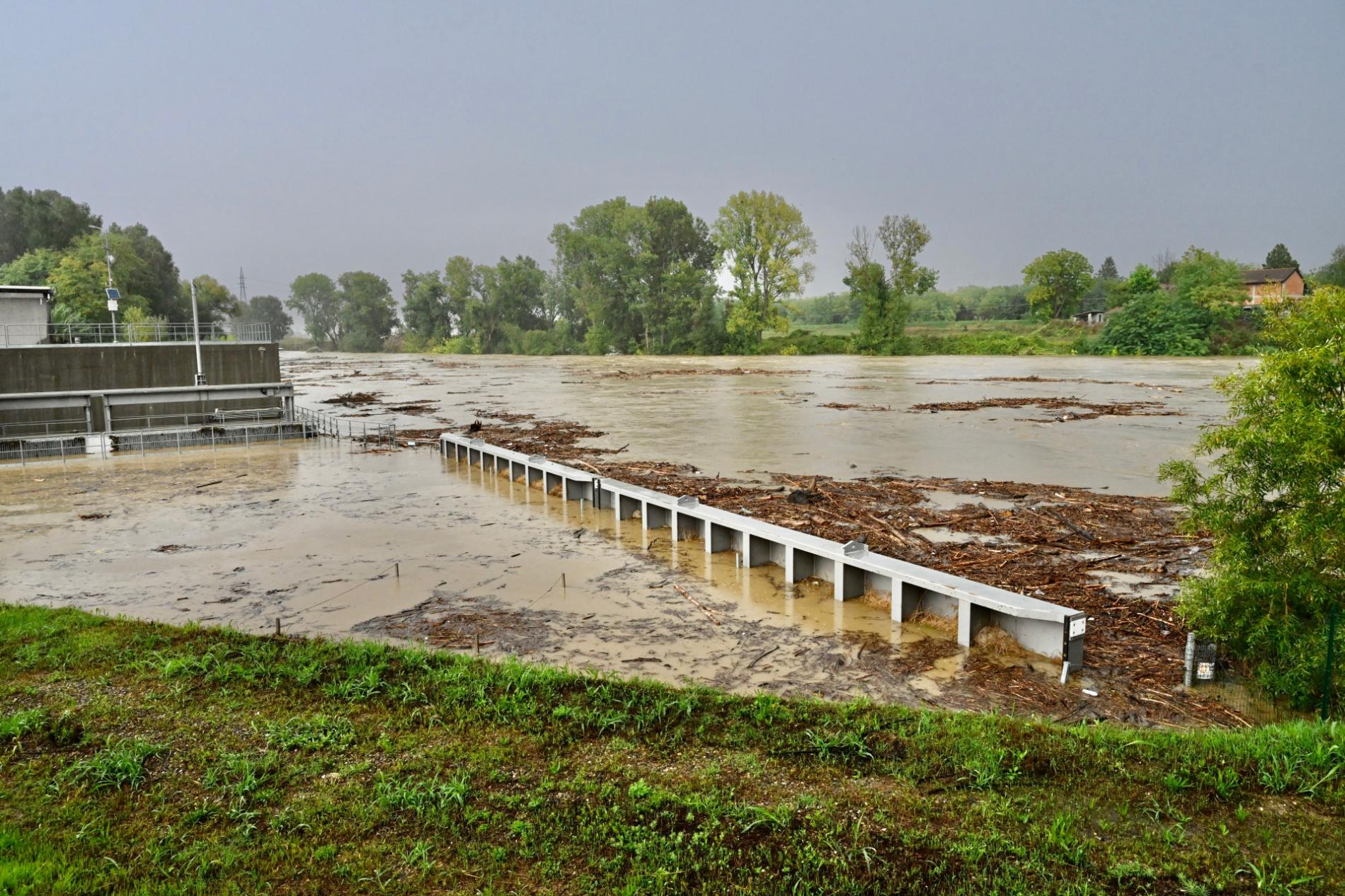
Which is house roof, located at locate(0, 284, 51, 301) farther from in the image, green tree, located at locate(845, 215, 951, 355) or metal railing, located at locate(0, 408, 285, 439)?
green tree, located at locate(845, 215, 951, 355)

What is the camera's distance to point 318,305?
641 feet

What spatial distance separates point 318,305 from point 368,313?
39.3 meters

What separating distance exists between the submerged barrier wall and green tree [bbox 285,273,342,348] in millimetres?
191766

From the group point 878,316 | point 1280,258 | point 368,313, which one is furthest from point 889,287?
point 368,313

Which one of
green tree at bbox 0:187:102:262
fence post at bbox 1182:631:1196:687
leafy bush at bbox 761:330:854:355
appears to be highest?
green tree at bbox 0:187:102:262

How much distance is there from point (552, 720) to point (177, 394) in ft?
100

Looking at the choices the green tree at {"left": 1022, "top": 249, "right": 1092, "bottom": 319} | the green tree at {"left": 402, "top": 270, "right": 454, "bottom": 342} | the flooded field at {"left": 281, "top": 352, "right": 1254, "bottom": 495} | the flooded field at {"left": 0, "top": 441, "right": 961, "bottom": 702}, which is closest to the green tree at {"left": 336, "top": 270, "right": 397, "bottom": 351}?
the green tree at {"left": 402, "top": 270, "right": 454, "bottom": 342}

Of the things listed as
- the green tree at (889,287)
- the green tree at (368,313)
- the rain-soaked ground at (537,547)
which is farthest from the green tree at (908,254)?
the green tree at (368,313)

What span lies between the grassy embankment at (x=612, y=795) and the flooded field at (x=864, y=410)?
42.6 feet

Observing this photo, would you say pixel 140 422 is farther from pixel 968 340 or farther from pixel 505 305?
pixel 505 305

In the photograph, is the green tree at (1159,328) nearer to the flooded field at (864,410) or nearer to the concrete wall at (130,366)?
the flooded field at (864,410)

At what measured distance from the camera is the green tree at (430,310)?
465 ft

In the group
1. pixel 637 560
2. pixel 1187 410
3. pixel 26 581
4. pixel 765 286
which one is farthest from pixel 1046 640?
pixel 765 286

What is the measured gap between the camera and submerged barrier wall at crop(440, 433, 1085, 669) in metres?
8.95
